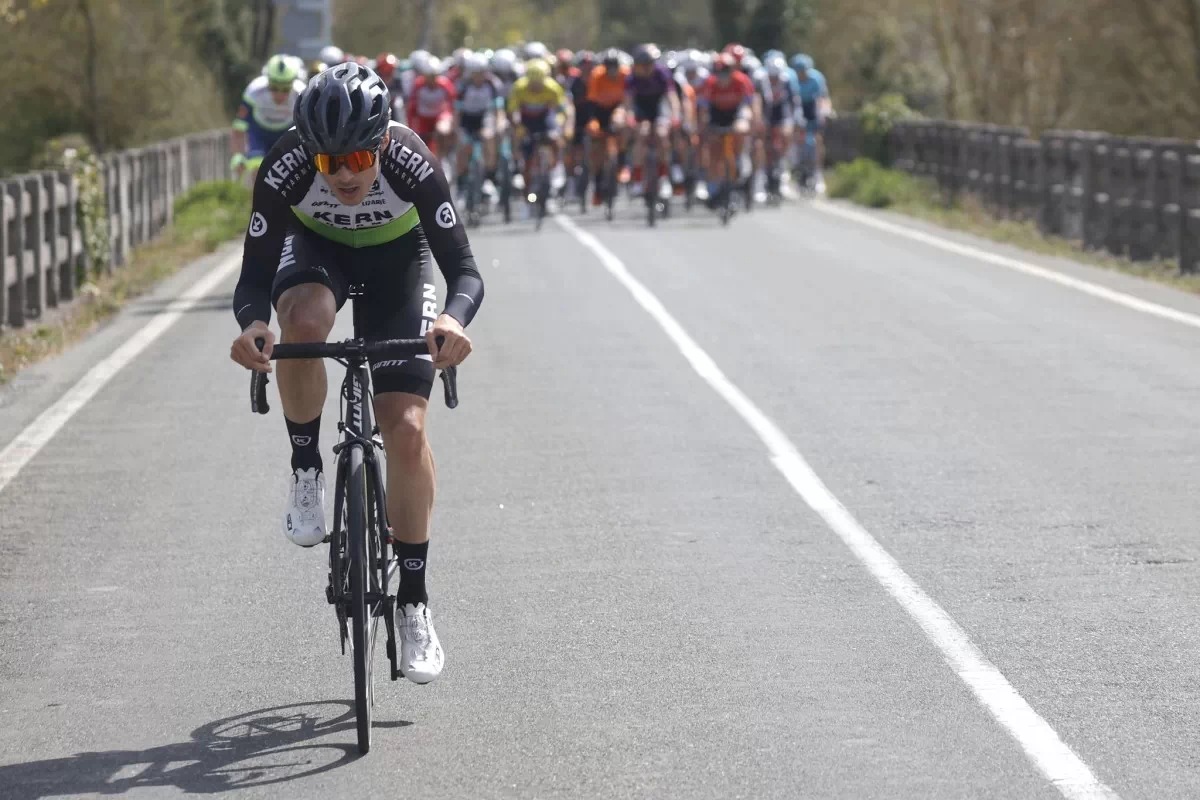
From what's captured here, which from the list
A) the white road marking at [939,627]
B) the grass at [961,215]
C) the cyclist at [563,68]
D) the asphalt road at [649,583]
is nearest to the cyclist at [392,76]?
the cyclist at [563,68]

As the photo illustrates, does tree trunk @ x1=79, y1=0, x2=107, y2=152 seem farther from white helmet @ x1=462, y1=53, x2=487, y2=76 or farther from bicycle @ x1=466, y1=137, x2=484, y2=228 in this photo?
white helmet @ x1=462, y1=53, x2=487, y2=76

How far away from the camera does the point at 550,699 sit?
6.29 meters

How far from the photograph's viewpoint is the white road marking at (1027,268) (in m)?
16.7

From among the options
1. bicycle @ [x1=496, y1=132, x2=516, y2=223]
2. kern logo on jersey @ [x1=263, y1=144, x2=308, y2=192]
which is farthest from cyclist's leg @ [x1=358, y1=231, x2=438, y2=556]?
bicycle @ [x1=496, y1=132, x2=516, y2=223]

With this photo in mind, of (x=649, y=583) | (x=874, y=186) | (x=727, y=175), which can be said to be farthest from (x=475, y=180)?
(x=649, y=583)

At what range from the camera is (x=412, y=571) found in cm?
610

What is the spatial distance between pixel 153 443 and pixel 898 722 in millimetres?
6029

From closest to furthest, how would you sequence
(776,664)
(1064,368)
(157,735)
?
(157,735) < (776,664) < (1064,368)

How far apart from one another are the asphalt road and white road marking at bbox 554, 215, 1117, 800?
0.06 m

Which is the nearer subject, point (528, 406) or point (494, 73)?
point (528, 406)

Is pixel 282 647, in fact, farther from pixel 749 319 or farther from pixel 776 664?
pixel 749 319

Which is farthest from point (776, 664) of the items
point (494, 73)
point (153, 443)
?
point (494, 73)

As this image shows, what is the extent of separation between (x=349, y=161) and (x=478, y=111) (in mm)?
21055

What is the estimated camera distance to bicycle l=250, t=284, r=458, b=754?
5.68 m
